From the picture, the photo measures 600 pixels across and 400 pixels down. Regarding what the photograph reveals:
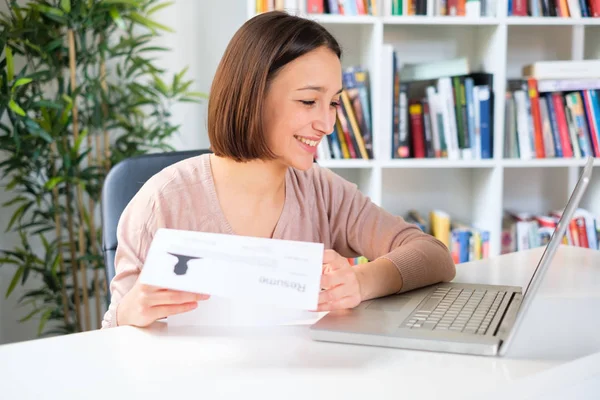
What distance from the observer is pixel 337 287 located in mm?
1098

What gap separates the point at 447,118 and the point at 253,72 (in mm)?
1419

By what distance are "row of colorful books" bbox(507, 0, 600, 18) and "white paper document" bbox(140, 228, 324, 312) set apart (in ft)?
6.68

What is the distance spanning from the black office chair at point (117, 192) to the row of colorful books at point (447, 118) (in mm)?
1248

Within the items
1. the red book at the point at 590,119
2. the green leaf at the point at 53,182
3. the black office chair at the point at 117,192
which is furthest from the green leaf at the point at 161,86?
the red book at the point at 590,119

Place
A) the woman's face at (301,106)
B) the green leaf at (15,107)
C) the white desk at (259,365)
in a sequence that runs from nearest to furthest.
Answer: the white desk at (259,365) < the woman's face at (301,106) < the green leaf at (15,107)

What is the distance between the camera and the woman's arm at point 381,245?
46.8 inches

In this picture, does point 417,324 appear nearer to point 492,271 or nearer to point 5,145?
point 492,271

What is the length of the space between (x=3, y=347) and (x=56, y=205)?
5.73 feet

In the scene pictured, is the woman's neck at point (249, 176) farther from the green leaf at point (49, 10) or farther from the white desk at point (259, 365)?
the green leaf at point (49, 10)

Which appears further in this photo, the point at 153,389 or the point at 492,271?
the point at 492,271

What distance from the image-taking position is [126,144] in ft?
8.99

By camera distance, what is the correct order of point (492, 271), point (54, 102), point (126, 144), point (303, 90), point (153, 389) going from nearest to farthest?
point (153, 389) < point (303, 90) < point (492, 271) < point (54, 102) < point (126, 144)

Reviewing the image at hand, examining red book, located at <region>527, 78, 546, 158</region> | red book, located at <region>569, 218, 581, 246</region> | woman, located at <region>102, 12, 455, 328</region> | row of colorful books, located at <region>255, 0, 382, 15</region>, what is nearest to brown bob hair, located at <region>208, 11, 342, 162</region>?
woman, located at <region>102, 12, 455, 328</region>

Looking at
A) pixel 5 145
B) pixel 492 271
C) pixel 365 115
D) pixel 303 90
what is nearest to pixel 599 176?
pixel 365 115
